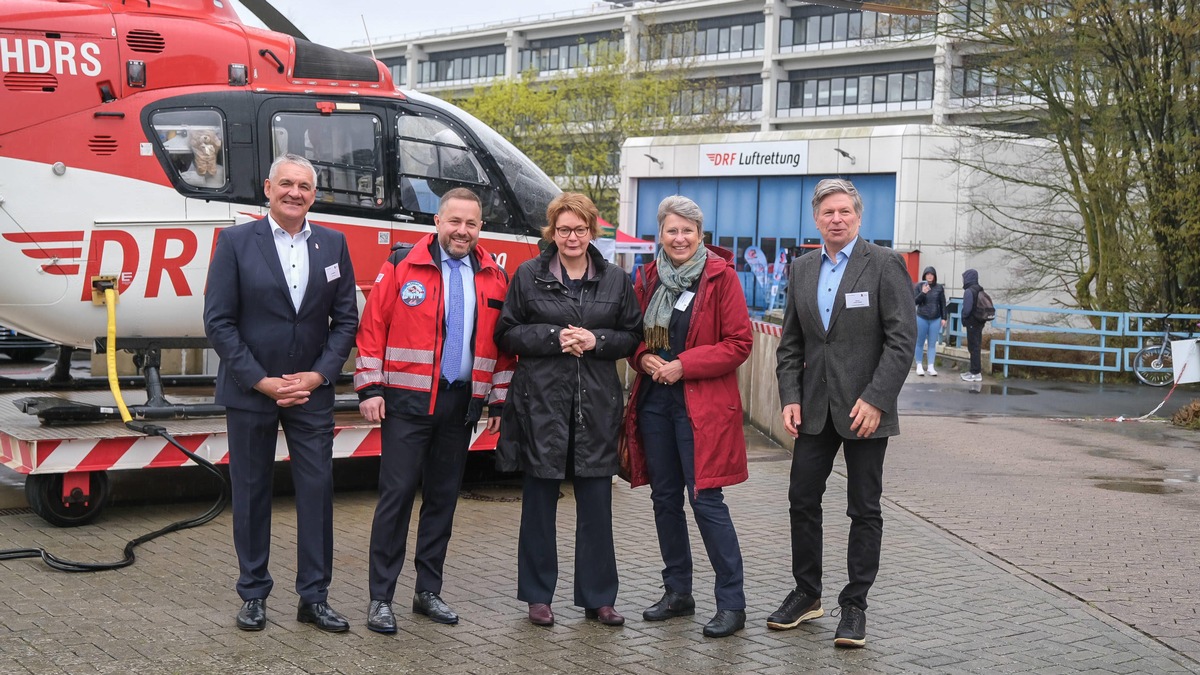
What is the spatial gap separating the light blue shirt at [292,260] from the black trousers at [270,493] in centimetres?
53

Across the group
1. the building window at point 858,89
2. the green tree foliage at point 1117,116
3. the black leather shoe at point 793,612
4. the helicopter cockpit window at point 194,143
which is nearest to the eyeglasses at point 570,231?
the black leather shoe at point 793,612

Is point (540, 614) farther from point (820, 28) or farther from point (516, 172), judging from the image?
point (820, 28)

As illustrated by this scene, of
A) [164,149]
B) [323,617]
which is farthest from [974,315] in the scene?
[323,617]

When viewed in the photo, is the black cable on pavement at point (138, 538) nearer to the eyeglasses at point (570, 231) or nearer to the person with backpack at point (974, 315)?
the eyeglasses at point (570, 231)

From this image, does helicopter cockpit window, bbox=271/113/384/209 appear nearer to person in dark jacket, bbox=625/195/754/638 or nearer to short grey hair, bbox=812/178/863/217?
person in dark jacket, bbox=625/195/754/638

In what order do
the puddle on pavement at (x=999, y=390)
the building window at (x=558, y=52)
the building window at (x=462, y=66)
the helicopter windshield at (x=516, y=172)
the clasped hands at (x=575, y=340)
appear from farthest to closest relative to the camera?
the building window at (x=462, y=66) < the building window at (x=558, y=52) < the puddle on pavement at (x=999, y=390) < the helicopter windshield at (x=516, y=172) < the clasped hands at (x=575, y=340)

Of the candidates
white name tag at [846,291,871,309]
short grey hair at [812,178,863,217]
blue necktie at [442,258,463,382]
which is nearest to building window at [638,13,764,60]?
short grey hair at [812,178,863,217]

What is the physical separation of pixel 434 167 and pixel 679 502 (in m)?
4.36

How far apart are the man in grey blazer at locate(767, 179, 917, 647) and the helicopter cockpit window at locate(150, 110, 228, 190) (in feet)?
14.9

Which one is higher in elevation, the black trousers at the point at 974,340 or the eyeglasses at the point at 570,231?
the eyeglasses at the point at 570,231

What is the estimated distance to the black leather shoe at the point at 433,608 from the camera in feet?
19.6

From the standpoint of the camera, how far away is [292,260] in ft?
19.2

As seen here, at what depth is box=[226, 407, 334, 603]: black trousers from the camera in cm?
584

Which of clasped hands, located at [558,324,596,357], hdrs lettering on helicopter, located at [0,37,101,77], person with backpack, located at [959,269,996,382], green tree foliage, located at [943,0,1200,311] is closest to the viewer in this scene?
clasped hands, located at [558,324,596,357]
